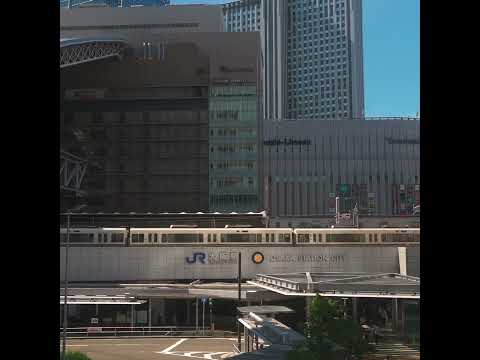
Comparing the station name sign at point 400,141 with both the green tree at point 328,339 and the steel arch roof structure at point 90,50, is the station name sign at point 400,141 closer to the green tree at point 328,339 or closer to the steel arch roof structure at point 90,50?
the steel arch roof structure at point 90,50

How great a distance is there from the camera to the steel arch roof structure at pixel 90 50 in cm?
5592

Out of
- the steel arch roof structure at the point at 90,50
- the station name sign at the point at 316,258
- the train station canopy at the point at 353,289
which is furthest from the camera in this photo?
the steel arch roof structure at the point at 90,50

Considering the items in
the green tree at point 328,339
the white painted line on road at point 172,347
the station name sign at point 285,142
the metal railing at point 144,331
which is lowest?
the metal railing at point 144,331

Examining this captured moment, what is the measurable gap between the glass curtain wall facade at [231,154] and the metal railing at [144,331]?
35.5 m

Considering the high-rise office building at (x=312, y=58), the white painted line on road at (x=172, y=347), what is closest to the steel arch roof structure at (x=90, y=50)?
the white painted line on road at (x=172, y=347)

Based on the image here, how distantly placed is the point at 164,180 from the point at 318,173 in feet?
106

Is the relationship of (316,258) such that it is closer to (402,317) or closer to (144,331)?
(402,317)

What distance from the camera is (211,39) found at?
66750 millimetres

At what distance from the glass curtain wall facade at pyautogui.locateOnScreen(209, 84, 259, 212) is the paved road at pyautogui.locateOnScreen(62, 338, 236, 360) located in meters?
38.3

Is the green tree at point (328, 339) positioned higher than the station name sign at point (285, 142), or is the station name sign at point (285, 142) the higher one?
the station name sign at point (285, 142)

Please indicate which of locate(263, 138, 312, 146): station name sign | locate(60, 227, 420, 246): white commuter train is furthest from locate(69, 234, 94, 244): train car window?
locate(263, 138, 312, 146): station name sign
